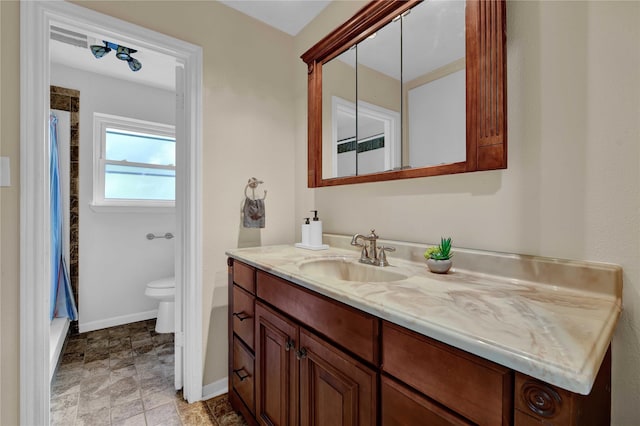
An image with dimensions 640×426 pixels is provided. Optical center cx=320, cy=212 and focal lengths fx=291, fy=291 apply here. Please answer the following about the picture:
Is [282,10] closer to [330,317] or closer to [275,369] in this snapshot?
[330,317]

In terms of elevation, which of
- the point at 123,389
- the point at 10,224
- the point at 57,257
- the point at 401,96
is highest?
the point at 401,96

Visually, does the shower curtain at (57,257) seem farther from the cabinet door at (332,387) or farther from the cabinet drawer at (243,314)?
the cabinet door at (332,387)

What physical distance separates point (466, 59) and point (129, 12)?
1623mm

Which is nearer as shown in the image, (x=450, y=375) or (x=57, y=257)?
(x=450, y=375)

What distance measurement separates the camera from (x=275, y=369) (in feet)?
3.82

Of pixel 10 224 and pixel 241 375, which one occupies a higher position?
pixel 10 224

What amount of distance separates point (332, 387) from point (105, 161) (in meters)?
2.89

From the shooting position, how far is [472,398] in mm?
555

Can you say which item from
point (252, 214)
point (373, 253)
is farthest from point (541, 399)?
point (252, 214)

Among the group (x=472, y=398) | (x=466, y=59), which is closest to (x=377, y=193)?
(x=466, y=59)

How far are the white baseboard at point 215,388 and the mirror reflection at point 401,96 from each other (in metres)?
1.41

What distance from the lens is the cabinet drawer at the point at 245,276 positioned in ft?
4.35

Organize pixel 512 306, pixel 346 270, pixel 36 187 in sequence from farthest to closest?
1. pixel 346 270
2. pixel 36 187
3. pixel 512 306

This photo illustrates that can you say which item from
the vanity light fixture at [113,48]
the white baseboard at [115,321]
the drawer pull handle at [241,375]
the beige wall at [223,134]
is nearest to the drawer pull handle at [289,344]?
the drawer pull handle at [241,375]
